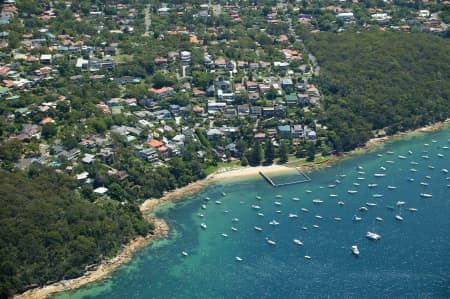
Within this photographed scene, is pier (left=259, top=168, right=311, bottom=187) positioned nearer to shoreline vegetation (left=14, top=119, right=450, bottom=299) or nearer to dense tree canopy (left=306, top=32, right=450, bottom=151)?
shoreline vegetation (left=14, top=119, right=450, bottom=299)

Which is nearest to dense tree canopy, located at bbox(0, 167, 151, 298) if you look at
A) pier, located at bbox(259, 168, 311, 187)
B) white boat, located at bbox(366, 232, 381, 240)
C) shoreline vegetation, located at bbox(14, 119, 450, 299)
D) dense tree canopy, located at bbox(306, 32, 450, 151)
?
shoreline vegetation, located at bbox(14, 119, 450, 299)

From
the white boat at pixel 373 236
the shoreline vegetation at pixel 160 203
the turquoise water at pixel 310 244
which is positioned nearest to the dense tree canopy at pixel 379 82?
the shoreline vegetation at pixel 160 203

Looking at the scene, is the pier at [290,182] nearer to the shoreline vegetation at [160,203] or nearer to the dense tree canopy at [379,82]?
the shoreline vegetation at [160,203]

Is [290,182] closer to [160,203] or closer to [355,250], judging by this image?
[160,203]

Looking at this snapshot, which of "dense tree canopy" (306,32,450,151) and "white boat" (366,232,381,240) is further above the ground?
"dense tree canopy" (306,32,450,151)

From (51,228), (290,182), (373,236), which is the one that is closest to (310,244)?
(373,236)
